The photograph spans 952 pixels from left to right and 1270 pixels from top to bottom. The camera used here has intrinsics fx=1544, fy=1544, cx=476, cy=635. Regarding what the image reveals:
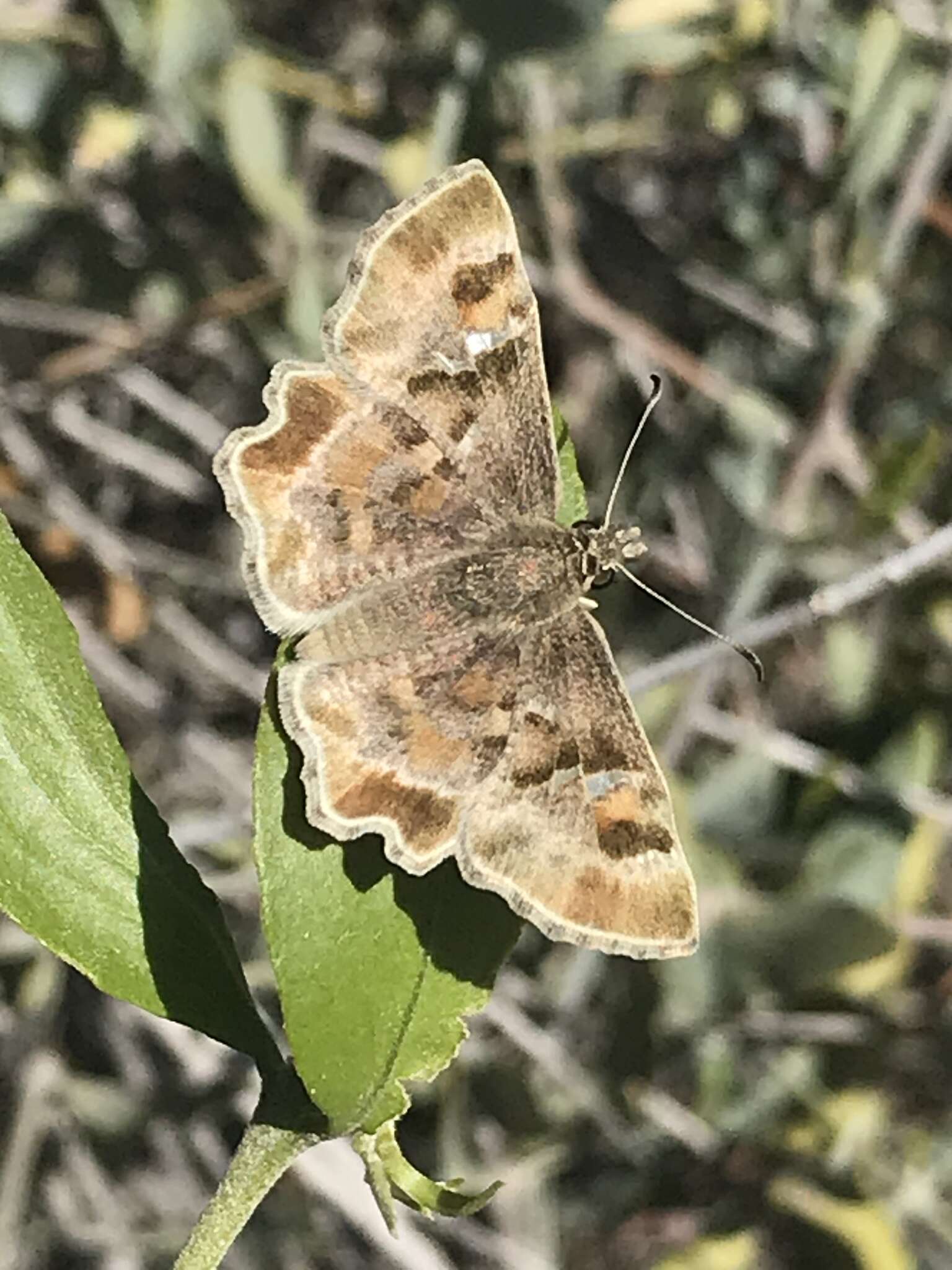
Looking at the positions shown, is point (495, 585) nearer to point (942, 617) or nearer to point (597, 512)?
point (597, 512)

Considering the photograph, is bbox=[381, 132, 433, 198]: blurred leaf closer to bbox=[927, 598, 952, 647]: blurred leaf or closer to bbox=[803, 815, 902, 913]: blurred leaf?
bbox=[927, 598, 952, 647]: blurred leaf

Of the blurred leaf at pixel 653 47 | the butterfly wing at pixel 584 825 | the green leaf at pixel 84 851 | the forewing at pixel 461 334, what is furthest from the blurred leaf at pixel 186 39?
the green leaf at pixel 84 851

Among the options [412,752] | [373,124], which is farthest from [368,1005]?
[373,124]

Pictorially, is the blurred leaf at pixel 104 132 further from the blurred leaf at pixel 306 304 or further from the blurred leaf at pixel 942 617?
the blurred leaf at pixel 942 617

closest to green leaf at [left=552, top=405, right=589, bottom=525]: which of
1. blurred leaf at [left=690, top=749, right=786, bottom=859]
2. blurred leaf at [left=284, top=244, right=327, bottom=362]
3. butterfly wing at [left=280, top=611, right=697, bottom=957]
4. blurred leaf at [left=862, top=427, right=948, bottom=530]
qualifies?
butterfly wing at [left=280, top=611, right=697, bottom=957]

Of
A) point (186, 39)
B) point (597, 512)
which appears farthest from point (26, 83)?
point (597, 512)
